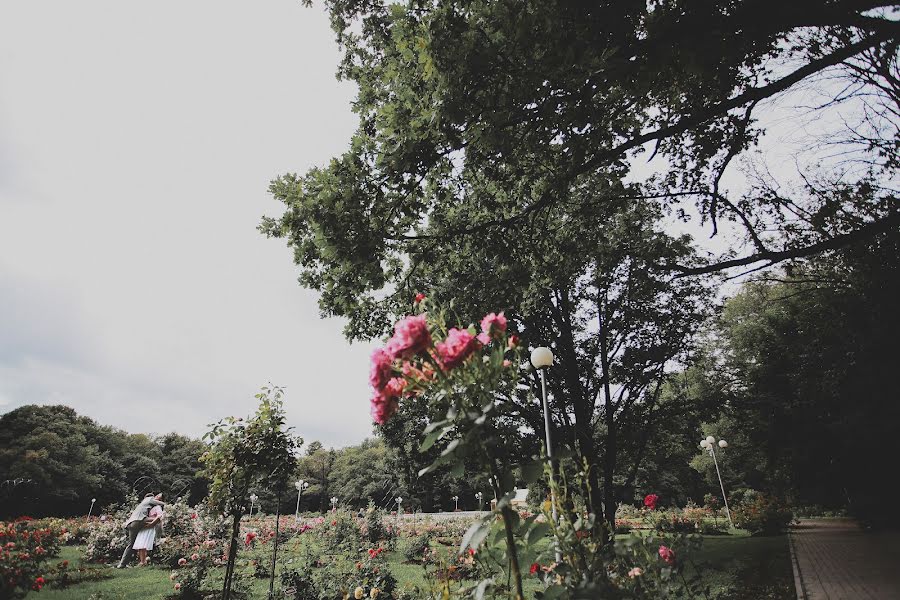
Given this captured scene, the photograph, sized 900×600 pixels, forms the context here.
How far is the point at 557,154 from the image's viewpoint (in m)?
4.91

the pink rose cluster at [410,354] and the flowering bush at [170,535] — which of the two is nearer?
the pink rose cluster at [410,354]

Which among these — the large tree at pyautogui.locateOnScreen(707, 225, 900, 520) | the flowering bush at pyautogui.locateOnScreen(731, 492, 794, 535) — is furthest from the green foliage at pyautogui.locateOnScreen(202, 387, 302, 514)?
the flowering bush at pyautogui.locateOnScreen(731, 492, 794, 535)

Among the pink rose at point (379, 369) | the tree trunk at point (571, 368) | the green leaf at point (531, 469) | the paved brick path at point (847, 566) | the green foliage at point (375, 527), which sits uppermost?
the tree trunk at point (571, 368)

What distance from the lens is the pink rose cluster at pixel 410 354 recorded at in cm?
161

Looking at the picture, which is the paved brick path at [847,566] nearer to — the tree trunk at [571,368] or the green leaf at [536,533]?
the tree trunk at [571,368]

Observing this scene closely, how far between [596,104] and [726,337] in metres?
25.6

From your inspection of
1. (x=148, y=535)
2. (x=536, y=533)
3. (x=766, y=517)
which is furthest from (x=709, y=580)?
(x=148, y=535)

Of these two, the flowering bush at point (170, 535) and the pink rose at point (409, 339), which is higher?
the pink rose at point (409, 339)

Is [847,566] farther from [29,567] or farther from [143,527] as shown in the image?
[143,527]

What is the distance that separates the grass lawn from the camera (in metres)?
6.90

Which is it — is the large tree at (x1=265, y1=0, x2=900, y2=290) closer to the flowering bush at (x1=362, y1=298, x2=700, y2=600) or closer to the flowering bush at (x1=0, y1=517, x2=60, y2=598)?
the flowering bush at (x1=362, y1=298, x2=700, y2=600)

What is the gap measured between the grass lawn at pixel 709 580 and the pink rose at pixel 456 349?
578cm

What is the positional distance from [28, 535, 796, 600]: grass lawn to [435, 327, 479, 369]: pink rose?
5.78 m

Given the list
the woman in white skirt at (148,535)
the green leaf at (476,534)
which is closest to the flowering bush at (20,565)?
the woman in white skirt at (148,535)
